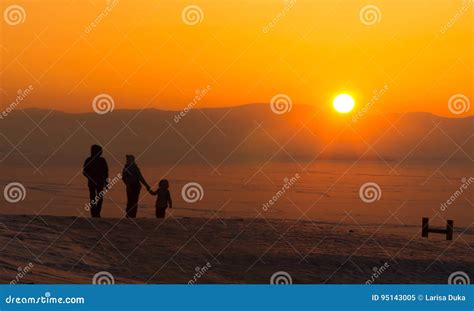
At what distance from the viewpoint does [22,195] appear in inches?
1750

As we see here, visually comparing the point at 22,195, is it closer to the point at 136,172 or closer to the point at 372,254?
the point at 136,172

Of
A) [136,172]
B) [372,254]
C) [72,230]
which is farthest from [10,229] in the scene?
[372,254]
